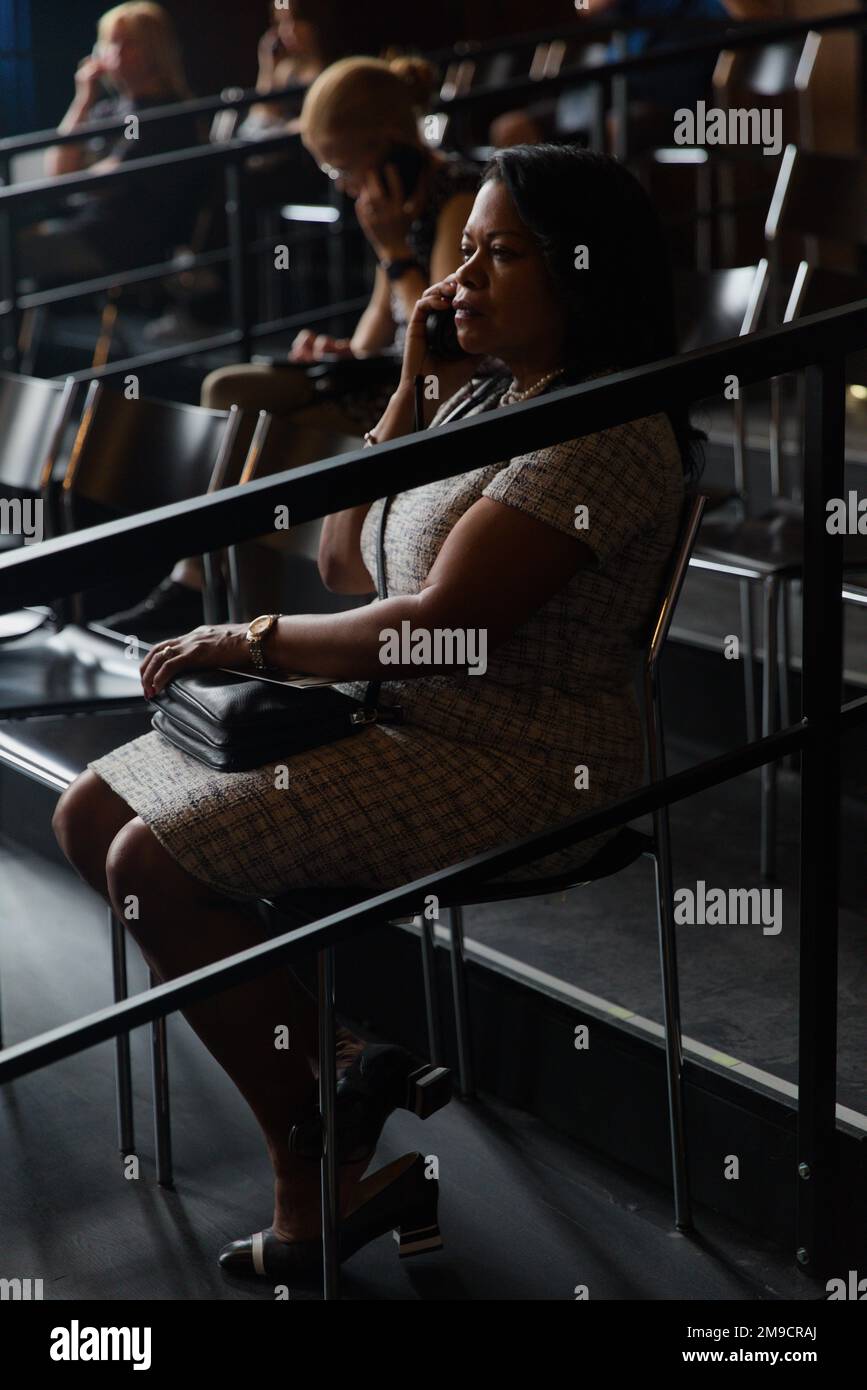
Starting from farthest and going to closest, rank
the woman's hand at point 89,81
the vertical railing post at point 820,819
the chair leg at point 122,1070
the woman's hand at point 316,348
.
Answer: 1. the woman's hand at point 89,81
2. the woman's hand at point 316,348
3. the chair leg at point 122,1070
4. the vertical railing post at point 820,819

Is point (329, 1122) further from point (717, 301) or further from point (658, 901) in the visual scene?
point (717, 301)

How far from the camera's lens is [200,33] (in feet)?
24.1

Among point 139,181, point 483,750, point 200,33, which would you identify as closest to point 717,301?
point 483,750

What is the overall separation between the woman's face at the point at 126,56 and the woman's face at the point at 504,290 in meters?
4.10

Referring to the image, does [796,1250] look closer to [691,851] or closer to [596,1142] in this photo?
[596,1142]

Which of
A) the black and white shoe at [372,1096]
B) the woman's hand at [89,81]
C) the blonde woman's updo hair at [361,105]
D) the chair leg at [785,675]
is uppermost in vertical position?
the woman's hand at [89,81]

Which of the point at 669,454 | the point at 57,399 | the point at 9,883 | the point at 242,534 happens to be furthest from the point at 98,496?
the point at 242,534

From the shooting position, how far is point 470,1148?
6.71 ft

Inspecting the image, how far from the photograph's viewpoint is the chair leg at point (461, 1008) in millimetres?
2102

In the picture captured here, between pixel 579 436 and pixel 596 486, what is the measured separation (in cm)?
33

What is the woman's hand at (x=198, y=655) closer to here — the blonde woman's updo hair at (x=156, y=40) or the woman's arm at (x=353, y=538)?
the woman's arm at (x=353, y=538)

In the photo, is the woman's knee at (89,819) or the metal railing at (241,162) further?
the metal railing at (241,162)

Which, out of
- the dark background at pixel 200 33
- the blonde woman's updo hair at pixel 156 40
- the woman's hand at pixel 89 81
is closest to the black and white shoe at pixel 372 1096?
the blonde woman's updo hair at pixel 156 40

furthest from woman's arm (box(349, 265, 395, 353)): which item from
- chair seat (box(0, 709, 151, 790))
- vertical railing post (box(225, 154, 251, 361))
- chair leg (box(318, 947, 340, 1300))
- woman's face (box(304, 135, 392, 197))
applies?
chair leg (box(318, 947, 340, 1300))
